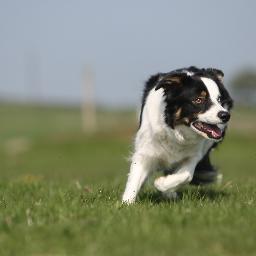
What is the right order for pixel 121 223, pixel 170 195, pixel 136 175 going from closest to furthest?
pixel 121 223, pixel 136 175, pixel 170 195

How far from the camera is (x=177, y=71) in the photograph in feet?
23.6

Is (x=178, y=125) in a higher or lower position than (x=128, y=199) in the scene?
higher

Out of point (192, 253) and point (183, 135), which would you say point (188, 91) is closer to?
point (183, 135)

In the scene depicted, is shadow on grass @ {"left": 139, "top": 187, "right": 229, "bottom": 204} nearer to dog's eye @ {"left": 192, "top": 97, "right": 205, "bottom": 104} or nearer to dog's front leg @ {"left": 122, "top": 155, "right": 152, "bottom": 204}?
dog's front leg @ {"left": 122, "top": 155, "right": 152, "bottom": 204}

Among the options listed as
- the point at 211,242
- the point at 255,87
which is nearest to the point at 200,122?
the point at 211,242

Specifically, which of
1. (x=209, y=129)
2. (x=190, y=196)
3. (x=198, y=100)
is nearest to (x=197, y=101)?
(x=198, y=100)

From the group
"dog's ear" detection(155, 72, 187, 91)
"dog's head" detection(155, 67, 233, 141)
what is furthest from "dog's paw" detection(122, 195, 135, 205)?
"dog's ear" detection(155, 72, 187, 91)

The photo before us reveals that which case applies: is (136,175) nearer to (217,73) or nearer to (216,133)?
(216,133)

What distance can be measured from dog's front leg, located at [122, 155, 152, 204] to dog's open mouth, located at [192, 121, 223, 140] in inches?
30.7

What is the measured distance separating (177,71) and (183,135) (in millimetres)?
736

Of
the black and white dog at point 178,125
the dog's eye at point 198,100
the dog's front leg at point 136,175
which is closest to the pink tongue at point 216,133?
the black and white dog at point 178,125

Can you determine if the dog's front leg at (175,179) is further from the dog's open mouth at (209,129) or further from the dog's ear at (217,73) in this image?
the dog's ear at (217,73)

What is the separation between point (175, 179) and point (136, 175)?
477 millimetres

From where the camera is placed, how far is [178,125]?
700 centimetres
